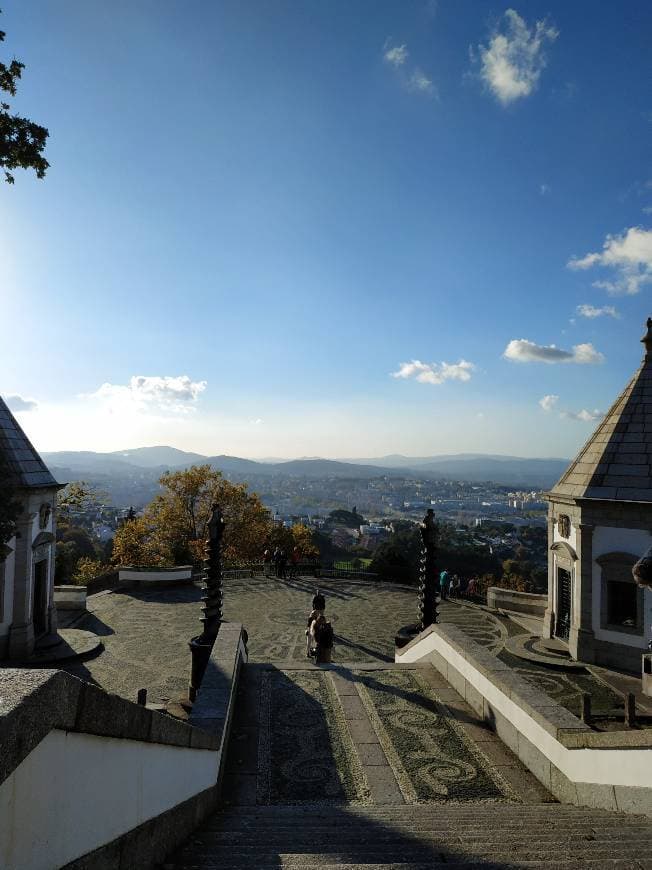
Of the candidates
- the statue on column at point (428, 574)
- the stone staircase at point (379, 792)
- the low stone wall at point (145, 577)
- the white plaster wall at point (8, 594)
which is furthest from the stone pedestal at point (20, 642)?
the statue on column at point (428, 574)

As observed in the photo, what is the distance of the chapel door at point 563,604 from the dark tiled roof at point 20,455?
15012 millimetres

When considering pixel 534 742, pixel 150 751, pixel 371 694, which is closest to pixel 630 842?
pixel 534 742

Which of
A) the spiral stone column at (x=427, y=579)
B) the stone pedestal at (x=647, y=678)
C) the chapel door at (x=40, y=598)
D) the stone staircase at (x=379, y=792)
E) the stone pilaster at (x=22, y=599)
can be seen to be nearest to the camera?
the stone staircase at (x=379, y=792)

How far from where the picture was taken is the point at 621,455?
14.2m

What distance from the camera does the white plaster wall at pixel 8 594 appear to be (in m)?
13.6

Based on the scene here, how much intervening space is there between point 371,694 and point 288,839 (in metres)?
4.68

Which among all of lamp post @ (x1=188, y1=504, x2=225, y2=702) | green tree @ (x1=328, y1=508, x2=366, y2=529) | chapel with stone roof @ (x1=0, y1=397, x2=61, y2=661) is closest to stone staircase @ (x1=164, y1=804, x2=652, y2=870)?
lamp post @ (x1=188, y1=504, x2=225, y2=702)

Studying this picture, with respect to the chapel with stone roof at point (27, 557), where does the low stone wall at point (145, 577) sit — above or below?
below

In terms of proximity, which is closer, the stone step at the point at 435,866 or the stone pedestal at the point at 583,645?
the stone step at the point at 435,866

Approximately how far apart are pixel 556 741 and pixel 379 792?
219 centimetres

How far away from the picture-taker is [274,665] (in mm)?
10297

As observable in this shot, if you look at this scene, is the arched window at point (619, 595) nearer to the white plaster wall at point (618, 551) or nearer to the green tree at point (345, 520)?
the white plaster wall at point (618, 551)

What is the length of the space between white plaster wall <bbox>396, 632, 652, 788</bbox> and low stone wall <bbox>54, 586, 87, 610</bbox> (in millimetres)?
15475

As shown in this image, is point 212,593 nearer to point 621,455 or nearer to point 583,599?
point 583,599
